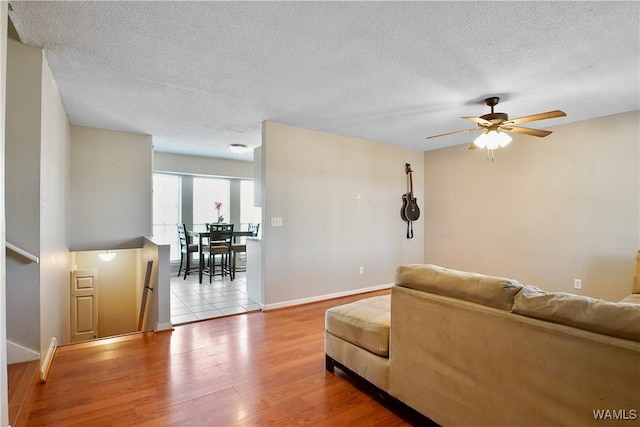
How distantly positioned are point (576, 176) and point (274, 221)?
3.78 m

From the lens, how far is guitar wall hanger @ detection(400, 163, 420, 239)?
210 inches

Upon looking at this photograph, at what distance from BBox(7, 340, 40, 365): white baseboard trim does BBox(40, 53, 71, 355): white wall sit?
0.06 m

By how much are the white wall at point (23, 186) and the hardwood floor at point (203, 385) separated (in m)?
A: 0.48

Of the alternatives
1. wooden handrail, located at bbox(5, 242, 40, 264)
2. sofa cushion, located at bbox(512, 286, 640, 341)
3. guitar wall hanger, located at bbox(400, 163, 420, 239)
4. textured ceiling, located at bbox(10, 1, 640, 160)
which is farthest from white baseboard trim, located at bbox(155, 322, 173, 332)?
guitar wall hanger, located at bbox(400, 163, 420, 239)

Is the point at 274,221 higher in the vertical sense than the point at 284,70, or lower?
lower

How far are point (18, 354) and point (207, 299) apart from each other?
2365mm

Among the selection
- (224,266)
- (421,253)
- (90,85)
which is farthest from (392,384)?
(224,266)

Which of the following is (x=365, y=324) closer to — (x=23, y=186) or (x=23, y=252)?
(x=23, y=252)

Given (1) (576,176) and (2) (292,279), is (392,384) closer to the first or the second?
(2) (292,279)

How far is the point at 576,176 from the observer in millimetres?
3812

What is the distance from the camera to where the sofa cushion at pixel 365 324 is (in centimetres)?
198

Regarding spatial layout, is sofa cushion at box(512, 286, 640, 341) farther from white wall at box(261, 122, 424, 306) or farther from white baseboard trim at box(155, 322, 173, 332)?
white baseboard trim at box(155, 322, 173, 332)

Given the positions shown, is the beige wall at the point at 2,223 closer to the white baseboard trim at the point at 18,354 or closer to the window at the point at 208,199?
the white baseboard trim at the point at 18,354

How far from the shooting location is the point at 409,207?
17.6ft
